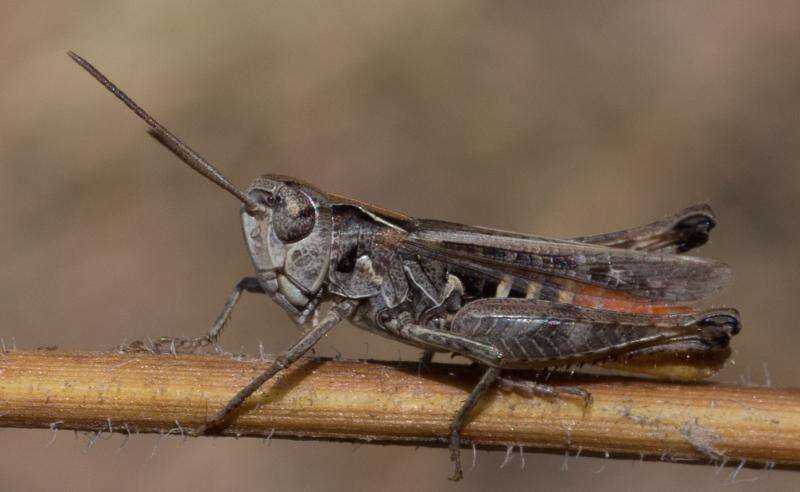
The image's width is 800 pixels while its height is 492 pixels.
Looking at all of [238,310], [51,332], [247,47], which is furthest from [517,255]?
[247,47]

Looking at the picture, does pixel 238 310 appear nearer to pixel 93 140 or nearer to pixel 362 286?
pixel 93 140

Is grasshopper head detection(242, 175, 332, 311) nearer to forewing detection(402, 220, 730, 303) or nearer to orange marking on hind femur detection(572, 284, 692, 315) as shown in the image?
forewing detection(402, 220, 730, 303)

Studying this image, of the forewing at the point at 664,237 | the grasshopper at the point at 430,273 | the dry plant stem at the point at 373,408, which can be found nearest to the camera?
the dry plant stem at the point at 373,408

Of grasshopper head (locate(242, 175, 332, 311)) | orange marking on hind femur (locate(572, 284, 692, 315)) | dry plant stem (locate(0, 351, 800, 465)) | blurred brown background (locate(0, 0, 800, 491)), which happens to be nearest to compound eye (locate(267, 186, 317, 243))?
grasshopper head (locate(242, 175, 332, 311))

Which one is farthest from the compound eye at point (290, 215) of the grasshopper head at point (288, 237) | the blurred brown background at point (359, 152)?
the blurred brown background at point (359, 152)

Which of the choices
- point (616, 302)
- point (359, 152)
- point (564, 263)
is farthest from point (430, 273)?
point (359, 152)

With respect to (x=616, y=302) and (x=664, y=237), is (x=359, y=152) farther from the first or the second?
(x=616, y=302)

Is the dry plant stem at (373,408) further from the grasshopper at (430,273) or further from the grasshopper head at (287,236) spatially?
the grasshopper head at (287,236)
